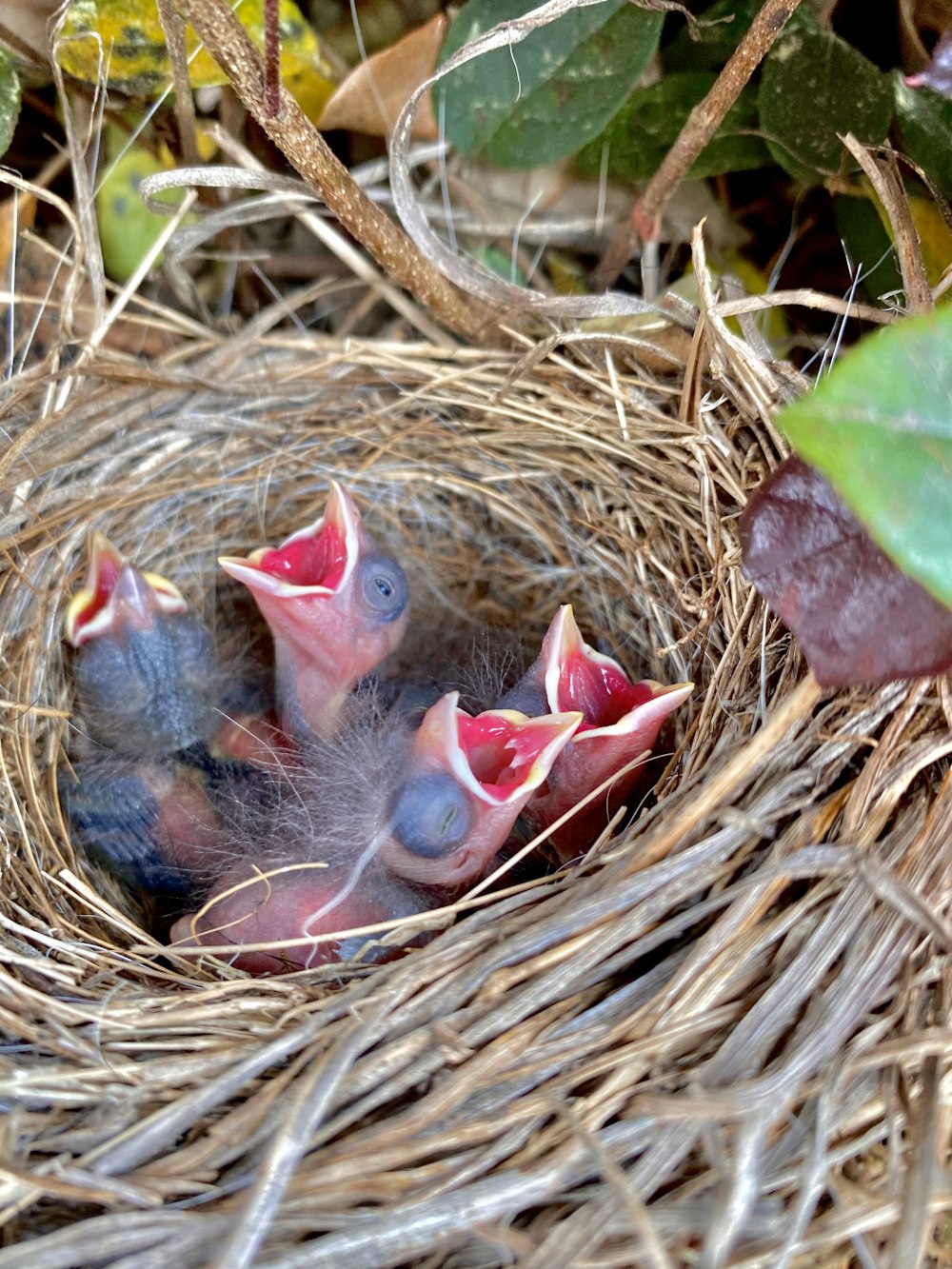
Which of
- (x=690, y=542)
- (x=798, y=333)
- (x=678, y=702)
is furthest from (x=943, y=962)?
(x=798, y=333)

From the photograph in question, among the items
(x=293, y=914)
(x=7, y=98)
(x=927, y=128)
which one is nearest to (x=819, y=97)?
(x=927, y=128)

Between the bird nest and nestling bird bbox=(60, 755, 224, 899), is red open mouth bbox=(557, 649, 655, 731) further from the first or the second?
nestling bird bbox=(60, 755, 224, 899)

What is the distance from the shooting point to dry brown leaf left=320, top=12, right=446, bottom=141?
3.30 ft

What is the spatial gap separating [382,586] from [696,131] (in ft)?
1.70

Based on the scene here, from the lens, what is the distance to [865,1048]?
1.91ft

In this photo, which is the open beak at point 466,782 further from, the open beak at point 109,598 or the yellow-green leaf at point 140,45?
the yellow-green leaf at point 140,45

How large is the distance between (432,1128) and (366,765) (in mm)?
377

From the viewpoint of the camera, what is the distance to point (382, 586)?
97 centimetres

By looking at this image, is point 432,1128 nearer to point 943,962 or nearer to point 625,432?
point 943,962

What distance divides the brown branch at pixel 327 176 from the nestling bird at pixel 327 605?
23cm

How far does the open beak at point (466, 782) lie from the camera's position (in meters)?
0.80

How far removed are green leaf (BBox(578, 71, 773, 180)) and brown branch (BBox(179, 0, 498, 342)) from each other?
0.83ft

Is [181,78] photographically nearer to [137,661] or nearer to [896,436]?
[137,661]

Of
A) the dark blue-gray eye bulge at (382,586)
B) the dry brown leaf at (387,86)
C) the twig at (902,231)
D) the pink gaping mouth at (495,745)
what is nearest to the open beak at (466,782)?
the pink gaping mouth at (495,745)
